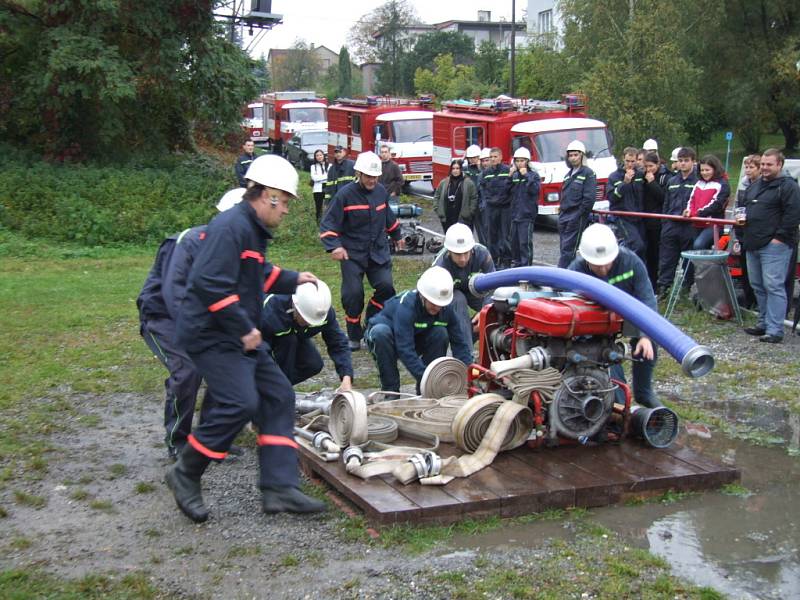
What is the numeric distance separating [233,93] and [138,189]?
5198 mm

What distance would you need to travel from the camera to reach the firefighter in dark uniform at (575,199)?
13094mm

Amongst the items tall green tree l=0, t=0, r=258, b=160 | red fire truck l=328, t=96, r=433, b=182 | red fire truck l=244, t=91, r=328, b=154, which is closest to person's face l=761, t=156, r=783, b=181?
tall green tree l=0, t=0, r=258, b=160

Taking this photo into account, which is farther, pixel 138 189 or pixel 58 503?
pixel 138 189

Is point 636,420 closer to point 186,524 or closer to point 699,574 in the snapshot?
point 699,574

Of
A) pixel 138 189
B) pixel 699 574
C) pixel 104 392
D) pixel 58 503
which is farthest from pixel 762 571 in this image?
pixel 138 189

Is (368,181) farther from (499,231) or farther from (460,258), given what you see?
(499,231)

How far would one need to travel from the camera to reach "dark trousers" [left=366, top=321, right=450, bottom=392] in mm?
7332

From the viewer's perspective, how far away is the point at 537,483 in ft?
18.8

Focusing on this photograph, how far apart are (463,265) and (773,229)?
12.8 feet

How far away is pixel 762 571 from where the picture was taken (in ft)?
16.1

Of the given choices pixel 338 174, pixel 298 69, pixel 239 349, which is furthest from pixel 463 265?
pixel 298 69

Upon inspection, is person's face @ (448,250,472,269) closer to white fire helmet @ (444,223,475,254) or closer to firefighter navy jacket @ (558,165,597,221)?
white fire helmet @ (444,223,475,254)

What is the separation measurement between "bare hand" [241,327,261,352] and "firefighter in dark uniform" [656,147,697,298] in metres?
7.86

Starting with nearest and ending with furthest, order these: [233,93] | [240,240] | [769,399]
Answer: [240,240] → [769,399] → [233,93]
